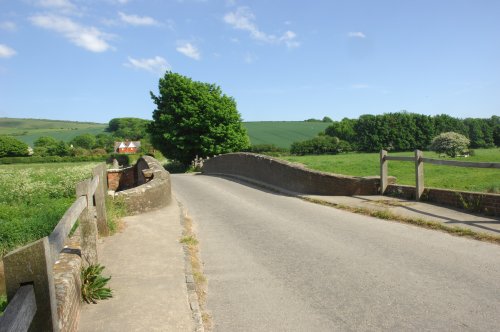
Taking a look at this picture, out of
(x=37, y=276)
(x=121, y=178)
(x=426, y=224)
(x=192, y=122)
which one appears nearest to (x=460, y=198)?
(x=426, y=224)

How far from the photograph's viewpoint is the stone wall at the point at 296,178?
Answer: 1191cm

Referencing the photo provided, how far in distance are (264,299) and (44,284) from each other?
2.72 m

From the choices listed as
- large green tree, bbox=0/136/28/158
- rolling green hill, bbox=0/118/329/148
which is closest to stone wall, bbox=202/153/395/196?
rolling green hill, bbox=0/118/329/148

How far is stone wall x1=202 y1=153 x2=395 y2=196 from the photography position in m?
11.9

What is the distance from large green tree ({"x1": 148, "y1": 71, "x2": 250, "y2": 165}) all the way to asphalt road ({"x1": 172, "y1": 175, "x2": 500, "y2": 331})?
30.3 metres

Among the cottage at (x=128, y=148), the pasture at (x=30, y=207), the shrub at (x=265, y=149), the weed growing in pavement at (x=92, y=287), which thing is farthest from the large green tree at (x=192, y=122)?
the cottage at (x=128, y=148)

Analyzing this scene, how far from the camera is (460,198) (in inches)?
354

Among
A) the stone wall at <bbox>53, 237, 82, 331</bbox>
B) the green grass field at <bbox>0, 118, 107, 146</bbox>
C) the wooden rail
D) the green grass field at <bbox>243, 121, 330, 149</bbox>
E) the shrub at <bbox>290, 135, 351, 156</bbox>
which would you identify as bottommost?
the shrub at <bbox>290, 135, 351, 156</bbox>

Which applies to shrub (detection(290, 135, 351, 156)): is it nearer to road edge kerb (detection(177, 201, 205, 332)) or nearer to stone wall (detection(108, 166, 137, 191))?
stone wall (detection(108, 166, 137, 191))

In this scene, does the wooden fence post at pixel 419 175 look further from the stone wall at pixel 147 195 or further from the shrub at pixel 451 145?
the shrub at pixel 451 145

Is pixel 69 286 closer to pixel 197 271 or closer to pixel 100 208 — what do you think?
pixel 197 271

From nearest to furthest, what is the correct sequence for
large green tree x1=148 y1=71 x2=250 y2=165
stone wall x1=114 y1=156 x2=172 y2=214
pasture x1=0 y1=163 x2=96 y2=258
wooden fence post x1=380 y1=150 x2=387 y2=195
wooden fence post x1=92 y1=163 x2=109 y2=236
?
wooden fence post x1=92 y1=163 x2=109 y2=236, pasture x1=0 y1=163 x2=96 y2=258, stone wall x1=114 y1=156 x2=172 y2=214, wooden fence post x1=380 y1=150 x2=387 y2=195, large green tree x1=148 y1=71 x2=250 y2=165

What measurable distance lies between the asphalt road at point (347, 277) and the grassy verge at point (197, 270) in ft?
0.30

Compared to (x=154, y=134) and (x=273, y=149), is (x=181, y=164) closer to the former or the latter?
(x=154, y=134)
